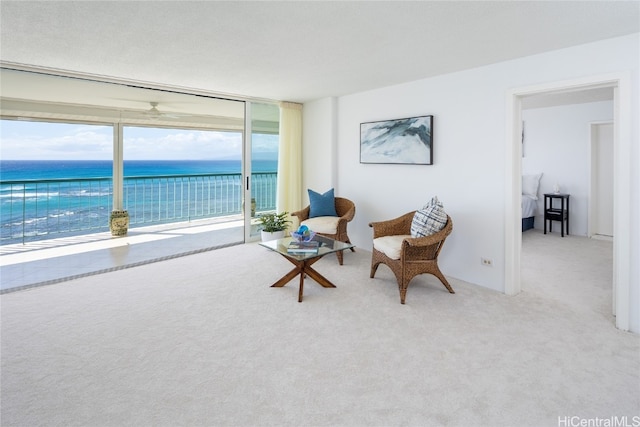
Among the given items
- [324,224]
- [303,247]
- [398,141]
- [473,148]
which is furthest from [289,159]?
[473,148]

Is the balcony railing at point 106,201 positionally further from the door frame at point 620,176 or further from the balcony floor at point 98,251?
the door frame at point 620,176

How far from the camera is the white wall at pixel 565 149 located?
6.04 metres

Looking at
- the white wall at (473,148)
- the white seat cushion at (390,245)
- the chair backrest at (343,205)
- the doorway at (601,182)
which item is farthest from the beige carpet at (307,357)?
the doorway at (601,182)

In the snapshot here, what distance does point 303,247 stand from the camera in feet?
11.5

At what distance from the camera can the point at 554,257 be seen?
4824mm

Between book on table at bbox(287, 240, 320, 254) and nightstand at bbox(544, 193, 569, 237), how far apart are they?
5.00m

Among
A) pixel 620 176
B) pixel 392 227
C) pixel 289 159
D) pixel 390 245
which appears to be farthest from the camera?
pixel 289 159

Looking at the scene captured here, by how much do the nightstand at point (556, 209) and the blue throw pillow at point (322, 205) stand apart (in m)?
4.12

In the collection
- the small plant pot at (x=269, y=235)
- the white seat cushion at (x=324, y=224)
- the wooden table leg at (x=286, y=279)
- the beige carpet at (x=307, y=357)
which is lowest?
the beige carpet at (x=307, y=357)

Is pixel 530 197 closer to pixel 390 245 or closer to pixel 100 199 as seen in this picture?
pixel 390 245

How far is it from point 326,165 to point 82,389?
4268 millimetres

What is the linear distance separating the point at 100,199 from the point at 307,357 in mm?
6556

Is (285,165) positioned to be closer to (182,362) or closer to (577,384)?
(182,362)

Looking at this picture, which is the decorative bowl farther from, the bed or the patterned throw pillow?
the bed
